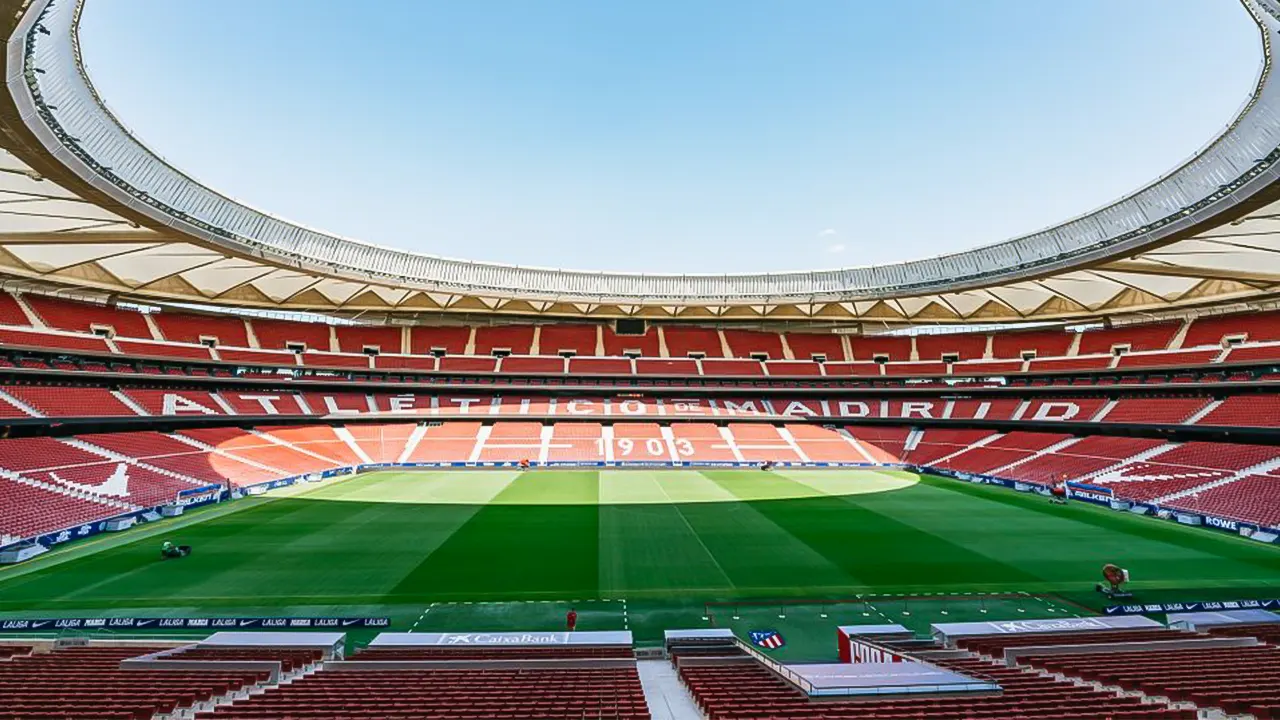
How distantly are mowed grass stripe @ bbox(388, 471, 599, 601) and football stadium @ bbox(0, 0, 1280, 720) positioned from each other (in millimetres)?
188

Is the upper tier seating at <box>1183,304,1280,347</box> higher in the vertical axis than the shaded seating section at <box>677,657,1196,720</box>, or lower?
higher

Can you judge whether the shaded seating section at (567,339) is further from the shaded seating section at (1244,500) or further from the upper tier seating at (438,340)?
the shaded seating section at (1244,500)

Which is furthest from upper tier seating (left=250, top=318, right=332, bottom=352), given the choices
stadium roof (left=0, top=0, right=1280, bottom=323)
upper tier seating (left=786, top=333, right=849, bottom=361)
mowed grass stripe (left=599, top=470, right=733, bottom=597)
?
upper tier seating (left=786, top=333, right=849, bottom=361)

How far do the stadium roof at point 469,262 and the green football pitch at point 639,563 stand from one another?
12251 mm

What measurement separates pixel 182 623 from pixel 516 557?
8.46 meters

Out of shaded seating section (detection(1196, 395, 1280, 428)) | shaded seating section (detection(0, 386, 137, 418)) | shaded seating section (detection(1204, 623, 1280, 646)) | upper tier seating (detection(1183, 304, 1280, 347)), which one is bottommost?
shaded seating section (detection(1204, 623, 1280, 646))

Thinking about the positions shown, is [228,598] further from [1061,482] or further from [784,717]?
[1061,482]

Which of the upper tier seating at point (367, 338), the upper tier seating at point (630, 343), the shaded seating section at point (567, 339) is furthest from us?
the upper tier seating at point (630, 343)

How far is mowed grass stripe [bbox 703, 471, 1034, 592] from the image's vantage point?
16.6 metres

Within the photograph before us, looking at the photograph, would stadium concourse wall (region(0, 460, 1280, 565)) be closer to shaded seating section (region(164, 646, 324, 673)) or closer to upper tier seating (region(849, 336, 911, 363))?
upper tier seating (region(849, 336, 911, 363))

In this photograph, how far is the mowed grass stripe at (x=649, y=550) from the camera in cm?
1627

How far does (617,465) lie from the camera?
40719mm

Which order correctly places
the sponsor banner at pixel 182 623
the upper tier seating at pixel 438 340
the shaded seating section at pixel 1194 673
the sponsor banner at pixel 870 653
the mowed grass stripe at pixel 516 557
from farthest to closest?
the upper tier seating at pixel 438 340 → the mowed grass stripe at pixel 516 557 → the sponsor banner at pixel 182 623 → the sponsor banner at pixel 870 653 → the shaded seating section at pixel 1194 673

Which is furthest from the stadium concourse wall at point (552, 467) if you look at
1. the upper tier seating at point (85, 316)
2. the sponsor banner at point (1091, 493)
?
the upper tier seating at point (85, 316)
